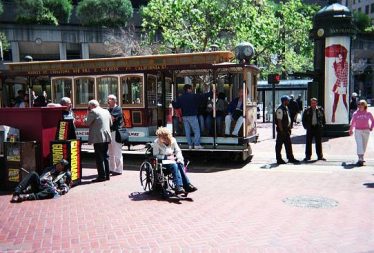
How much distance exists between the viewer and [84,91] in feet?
43.6

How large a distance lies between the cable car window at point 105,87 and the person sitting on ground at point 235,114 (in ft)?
11.9

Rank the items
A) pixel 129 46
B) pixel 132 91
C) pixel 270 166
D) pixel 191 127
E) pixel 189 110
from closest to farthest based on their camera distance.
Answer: pixel 270 166, pixel 189 110, pixel 191 127, pixel 132 91, pixel 129 46

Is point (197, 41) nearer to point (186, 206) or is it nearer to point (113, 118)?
point (113, 118)

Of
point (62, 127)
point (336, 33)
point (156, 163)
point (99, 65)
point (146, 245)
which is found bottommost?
point (146, 245)

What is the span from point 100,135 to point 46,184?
5.79 ft

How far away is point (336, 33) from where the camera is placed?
17.0m

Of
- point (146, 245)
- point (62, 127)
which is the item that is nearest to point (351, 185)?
point (146, 245)

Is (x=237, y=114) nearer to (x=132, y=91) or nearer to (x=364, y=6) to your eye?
(x=132, y=91)

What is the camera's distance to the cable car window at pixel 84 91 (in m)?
13.2

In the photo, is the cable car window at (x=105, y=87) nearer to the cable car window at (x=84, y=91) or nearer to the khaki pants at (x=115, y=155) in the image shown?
the cable car window at (x=84, y=91)

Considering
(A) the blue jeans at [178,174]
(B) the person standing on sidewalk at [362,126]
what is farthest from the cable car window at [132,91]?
(B) the person standing on sidewalk at [362,126]

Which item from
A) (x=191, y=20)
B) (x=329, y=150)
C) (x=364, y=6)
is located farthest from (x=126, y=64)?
(x=364, y=6)

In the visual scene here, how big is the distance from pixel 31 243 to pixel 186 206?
2655 millimetres

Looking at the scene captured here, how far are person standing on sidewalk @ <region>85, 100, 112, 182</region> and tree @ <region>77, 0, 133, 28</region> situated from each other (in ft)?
101
